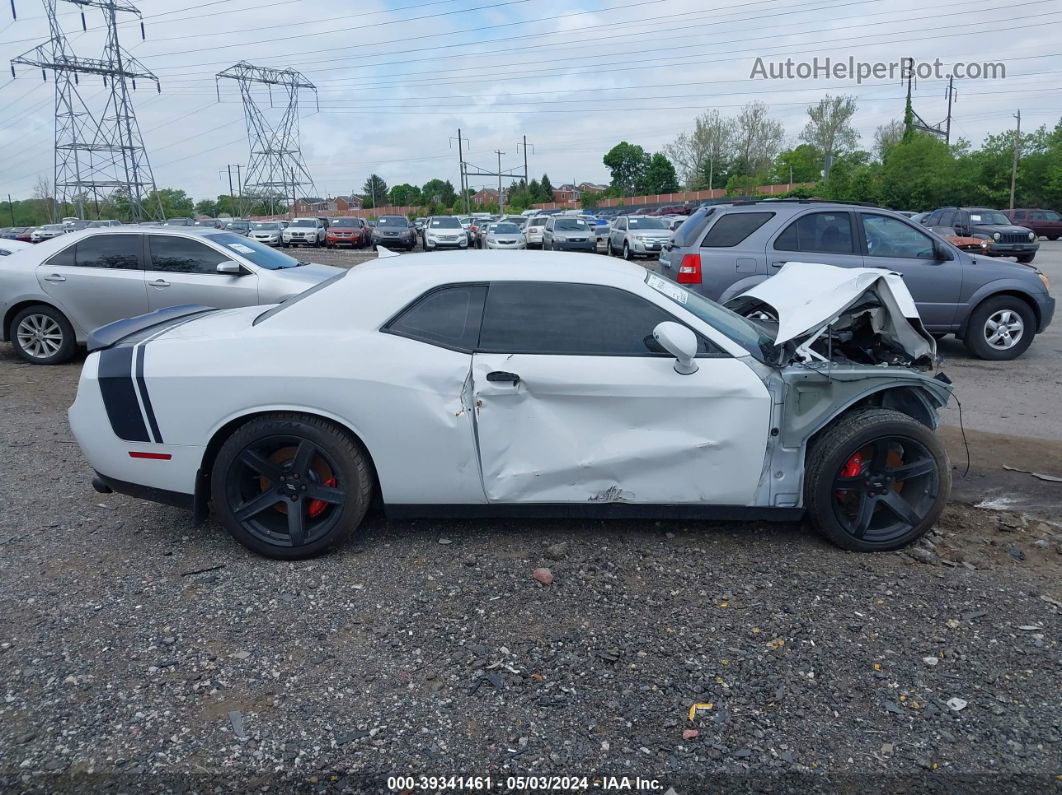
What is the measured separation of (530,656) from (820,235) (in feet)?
23.0

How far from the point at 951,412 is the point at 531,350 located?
483cm

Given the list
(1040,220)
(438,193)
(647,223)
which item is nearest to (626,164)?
(438,193)

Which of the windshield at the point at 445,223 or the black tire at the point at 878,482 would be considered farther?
the windshield at the point at 445,223

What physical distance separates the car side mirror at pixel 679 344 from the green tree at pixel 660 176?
307ft

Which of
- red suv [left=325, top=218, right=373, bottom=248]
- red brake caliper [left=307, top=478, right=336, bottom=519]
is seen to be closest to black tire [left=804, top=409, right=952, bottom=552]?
red brake caliper [left=307, top=478, right=336, bottom=519]

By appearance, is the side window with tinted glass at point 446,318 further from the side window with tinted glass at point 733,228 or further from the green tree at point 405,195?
the green tree at point 405,195

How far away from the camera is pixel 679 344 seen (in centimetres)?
395

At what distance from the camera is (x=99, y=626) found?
3.53 meters

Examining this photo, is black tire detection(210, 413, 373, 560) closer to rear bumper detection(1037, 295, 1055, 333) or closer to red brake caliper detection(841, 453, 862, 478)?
red brake caliper detection(841, 453, 862, 478)

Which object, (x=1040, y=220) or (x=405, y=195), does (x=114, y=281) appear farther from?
(x=405, y=195)

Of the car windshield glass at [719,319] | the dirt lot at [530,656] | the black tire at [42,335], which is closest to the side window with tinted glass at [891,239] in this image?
the dirt lot at [530,656]

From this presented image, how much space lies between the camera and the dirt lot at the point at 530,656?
272 centimetres

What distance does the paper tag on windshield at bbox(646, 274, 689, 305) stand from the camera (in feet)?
14.1

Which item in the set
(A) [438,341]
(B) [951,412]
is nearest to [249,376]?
(A) [438,341]
